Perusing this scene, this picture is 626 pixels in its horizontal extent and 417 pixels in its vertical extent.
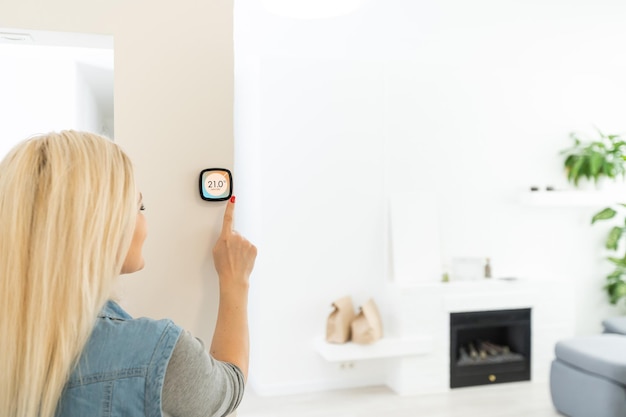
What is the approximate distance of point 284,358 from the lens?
4.48 metres

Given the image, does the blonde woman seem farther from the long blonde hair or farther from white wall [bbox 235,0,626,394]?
white wall [bbox 235,0,626,394]

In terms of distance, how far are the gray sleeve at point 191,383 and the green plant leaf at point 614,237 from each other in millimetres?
4841

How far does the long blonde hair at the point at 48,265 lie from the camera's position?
3.09ft

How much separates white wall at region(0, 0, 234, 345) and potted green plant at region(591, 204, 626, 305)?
14.1ft

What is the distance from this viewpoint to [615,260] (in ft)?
16.8

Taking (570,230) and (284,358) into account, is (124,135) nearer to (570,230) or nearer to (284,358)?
(284,358)

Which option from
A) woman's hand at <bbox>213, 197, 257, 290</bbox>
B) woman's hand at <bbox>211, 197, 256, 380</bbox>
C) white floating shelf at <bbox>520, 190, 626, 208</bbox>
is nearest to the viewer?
woman's hand at <bbox>211, 197, 256, 380</bbox>

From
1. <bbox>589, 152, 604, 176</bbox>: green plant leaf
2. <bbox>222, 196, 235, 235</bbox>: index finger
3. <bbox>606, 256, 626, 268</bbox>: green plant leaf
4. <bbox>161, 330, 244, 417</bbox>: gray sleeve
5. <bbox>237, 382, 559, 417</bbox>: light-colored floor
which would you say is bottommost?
<bbox>237, 382, 559, 417</bbox>: light-colored floor

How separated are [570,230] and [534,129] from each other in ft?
3.00

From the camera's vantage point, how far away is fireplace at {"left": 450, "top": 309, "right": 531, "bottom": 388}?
4.53 metres

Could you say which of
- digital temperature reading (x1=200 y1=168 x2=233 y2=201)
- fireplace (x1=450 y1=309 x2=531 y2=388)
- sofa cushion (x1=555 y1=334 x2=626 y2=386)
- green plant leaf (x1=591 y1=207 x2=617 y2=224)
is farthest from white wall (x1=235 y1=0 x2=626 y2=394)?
digital temperature reading (x1=200 y1=168 x2=233 y2=201)

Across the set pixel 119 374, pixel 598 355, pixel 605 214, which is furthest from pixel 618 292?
pixel 119 374

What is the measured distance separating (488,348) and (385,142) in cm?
178

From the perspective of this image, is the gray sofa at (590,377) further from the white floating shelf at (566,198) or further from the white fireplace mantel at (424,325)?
the white floating shelf at (566,198)
